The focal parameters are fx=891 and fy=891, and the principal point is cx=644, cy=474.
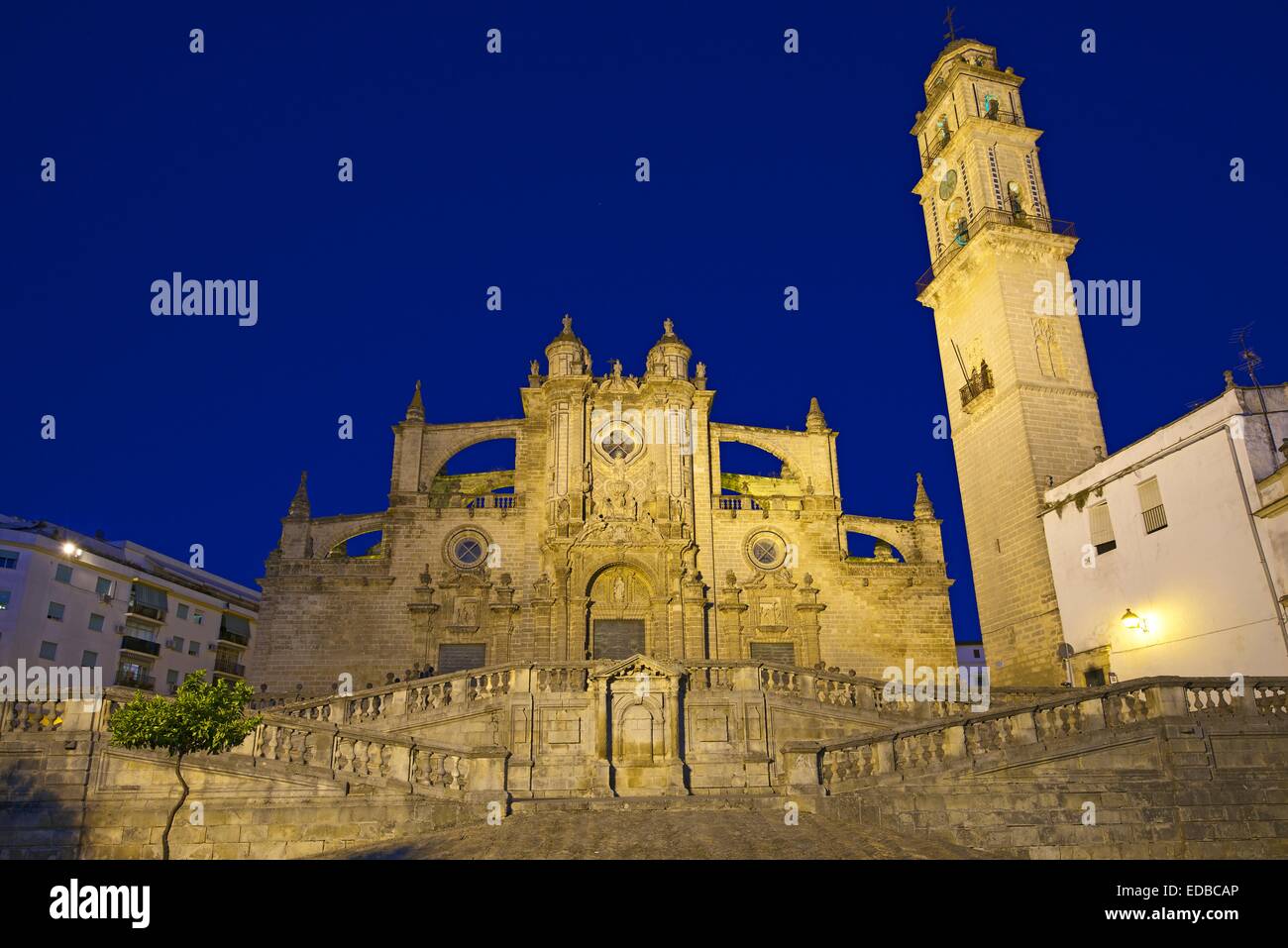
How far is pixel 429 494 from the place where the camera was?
3094cm

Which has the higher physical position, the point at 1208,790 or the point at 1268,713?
the point at 1268,713

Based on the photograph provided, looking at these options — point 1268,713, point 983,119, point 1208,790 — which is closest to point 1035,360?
point 983,119

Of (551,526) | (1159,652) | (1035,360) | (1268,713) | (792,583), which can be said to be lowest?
(1268,713)

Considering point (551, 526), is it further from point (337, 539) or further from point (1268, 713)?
point (1268, 713)

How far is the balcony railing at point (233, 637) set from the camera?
48.3 m

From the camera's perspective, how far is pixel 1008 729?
43.1 ft

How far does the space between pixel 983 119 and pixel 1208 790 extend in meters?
24.1

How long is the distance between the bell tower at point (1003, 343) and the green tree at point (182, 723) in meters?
19.9

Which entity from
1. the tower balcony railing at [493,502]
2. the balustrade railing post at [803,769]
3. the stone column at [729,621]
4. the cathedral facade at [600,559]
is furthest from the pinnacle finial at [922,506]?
the balustrade railing post at [803,769]

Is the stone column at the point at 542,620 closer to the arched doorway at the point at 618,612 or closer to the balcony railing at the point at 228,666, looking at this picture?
the arched doorway at the point at 618,612

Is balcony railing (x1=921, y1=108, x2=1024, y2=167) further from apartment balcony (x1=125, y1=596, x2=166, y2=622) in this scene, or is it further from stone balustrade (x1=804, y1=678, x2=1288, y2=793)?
apartment balcony (x1=125, y1=596, x2=166, y2=622)

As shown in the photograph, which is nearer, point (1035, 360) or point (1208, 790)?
point (1208, 790)

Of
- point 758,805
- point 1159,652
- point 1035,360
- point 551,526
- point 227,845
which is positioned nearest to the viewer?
point 227,845

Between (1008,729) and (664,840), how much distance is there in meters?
5.50
